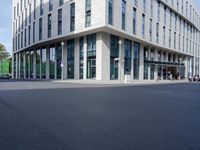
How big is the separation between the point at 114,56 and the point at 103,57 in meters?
2.99

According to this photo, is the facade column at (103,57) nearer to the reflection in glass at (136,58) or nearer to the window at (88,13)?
the window at (88,13)

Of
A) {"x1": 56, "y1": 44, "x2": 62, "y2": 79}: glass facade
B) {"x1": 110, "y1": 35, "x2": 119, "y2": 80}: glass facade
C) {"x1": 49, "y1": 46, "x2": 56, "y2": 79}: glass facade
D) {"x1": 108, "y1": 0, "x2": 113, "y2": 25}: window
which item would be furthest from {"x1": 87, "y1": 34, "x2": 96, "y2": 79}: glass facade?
{"x1": 49, "y1": 46, "x2": 56, "y2": 79}: glass facade

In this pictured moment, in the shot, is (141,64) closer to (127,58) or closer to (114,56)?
(127,58)

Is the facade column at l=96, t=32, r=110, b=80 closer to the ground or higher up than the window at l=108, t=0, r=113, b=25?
closer to the ground

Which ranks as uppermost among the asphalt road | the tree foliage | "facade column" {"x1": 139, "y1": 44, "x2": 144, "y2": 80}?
the tree foliage

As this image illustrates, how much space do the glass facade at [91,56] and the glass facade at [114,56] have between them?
269 centimetres

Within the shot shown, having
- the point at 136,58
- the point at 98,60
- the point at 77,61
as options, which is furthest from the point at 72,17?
the point at 136,58

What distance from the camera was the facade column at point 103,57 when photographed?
3134 centimetres

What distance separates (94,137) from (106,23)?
86.0ft

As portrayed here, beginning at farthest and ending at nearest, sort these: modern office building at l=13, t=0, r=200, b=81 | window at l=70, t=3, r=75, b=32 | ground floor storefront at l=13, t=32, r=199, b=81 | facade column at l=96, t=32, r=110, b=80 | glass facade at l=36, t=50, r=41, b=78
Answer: glass facade at l=36, t=50, r=41, b=78 → window at l=70, t=3, r=75, b=32 → ground floor storefront at l=13, t=32, r=199, b=81 → modern office building at l=13, t=0, r=200, b=81 → facade column at l=96, t=32, r=110, b=80

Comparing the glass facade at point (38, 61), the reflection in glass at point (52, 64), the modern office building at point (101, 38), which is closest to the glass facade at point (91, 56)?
the modern office building at point (101, 38)

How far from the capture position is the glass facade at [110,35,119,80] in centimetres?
3328

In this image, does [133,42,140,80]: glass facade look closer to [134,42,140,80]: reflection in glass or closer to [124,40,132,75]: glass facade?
[134,42,140,80]: reflection in glass

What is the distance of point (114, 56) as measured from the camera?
33.9m
